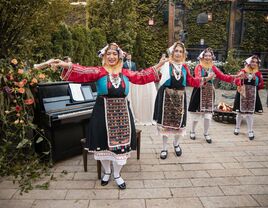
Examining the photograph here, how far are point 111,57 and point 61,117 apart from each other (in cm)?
113

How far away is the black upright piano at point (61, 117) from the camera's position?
3.62m

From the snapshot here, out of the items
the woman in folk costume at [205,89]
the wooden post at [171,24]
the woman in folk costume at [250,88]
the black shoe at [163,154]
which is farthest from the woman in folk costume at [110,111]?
the wooden post at [171,24]

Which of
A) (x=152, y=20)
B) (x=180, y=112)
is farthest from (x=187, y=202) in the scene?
(x=152, y=20)

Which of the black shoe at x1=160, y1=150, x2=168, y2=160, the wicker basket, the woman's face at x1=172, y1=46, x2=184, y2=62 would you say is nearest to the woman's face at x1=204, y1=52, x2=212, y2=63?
the woman's face at x1=172, y1=46, x2=184, y2=62

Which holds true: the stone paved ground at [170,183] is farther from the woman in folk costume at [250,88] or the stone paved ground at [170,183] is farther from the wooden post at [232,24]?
the wooden post at [232,24]

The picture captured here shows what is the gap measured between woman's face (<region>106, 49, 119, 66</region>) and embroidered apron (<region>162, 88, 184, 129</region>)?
107 cm

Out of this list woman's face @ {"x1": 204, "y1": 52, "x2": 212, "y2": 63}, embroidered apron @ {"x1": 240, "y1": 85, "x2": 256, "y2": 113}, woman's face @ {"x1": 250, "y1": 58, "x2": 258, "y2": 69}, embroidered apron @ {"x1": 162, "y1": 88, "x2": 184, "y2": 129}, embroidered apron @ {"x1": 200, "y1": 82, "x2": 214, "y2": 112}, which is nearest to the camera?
embroidered apron @ {"x1": 162, "y1": 88, "x2": 184, "y2": 129}

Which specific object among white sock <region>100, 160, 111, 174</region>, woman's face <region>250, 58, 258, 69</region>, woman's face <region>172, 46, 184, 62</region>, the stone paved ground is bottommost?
the stone paved ground

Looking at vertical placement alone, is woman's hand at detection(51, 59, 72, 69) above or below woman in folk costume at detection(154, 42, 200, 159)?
above

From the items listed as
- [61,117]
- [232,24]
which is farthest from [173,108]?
[232,24]

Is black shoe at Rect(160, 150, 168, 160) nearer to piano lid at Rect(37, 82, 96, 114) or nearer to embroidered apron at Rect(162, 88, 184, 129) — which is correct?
embroidered apron at Rect(162, 88, 184, 129)

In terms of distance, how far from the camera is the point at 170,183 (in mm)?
3326

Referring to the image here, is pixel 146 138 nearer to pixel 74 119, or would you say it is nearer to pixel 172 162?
pixel 172 162

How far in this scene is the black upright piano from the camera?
362cm
